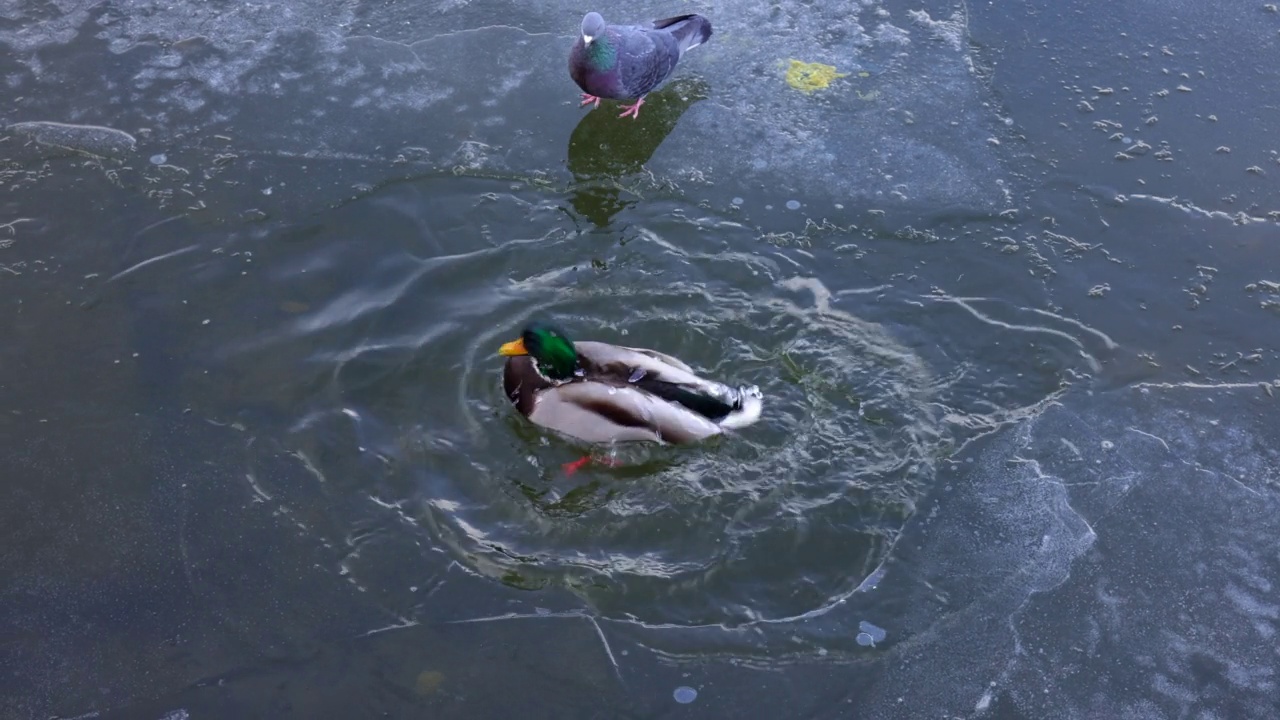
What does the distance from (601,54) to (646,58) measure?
261 millimetres

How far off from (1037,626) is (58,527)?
333cm

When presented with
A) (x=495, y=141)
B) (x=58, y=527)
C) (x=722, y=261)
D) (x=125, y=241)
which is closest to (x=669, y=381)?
(x=722, y=261)

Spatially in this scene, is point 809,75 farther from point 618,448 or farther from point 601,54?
point 618,448

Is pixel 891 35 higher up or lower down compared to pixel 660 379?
higher up

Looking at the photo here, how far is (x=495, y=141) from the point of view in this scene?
203 inches

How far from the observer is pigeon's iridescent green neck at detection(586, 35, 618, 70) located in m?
5.07

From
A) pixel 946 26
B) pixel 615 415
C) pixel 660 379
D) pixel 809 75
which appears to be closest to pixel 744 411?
pixel 660 379

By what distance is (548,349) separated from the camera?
3.99 m

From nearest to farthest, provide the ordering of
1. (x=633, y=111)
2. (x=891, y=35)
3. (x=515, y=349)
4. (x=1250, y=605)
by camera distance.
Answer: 1. (x=1250, y=605)
2. (x=515, y=349)
3. (x=633, y=111)
4. (x=891, y=35)

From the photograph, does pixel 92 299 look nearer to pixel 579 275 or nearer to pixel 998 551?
pixel 579 275

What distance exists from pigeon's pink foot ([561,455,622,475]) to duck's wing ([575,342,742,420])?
29cm

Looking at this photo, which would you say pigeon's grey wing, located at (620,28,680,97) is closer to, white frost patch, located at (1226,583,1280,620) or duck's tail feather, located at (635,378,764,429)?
duck's tail feather, located at (635,378,764,429)

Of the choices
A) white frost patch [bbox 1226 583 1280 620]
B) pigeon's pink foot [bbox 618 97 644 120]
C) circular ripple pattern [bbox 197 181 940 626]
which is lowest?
white frost patch [bbox 1226 583 1280 620]

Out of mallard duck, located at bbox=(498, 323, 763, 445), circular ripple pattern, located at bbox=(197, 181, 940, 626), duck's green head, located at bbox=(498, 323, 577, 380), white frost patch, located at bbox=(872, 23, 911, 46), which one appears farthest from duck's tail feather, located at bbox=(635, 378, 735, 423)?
white frost patch, located at bbox=(872, 23, 911, 46)
